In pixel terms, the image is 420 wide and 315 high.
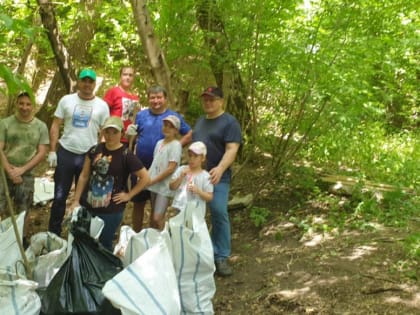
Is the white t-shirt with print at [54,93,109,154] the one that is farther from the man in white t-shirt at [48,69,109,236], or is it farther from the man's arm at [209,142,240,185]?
the man's arm at [209,142,240,185]

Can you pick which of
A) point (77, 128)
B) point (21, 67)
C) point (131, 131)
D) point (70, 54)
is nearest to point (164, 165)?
point (131, 131)

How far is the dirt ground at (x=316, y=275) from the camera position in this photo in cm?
339

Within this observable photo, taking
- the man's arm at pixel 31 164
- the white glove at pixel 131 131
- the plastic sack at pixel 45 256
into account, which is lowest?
the plastic sack at pixel 45 256

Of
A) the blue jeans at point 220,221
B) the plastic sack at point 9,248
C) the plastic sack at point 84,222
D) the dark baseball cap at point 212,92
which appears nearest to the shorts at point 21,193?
the plastic sack at point 9,248

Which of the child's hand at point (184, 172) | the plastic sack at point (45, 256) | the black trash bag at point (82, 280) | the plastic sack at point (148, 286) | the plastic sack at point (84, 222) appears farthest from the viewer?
the child's hand at point (184, 172)

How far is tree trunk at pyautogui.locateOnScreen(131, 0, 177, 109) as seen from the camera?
15.3ft

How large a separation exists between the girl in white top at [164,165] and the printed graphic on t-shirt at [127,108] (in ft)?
2.27

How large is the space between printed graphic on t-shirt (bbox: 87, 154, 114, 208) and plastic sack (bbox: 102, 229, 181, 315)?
0.79m

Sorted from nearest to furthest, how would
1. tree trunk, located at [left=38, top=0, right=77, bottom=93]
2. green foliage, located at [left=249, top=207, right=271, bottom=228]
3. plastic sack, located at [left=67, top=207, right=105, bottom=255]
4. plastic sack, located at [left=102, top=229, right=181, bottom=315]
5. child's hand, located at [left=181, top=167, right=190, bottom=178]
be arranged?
1. plastic sack, located at [left=102, top=229, right=181, bottom=315]
2. plastic sack, located at [left=67, top=207, right=105, bottom=255]
3. child's hand, located at [left=181, top=167, right=190, bottom=178]
4. green foliage, located at [left=249, top=207, right=271, bottom=228]
5. tree trunk, located at [left=38, top=0, right=77, bottom=93]

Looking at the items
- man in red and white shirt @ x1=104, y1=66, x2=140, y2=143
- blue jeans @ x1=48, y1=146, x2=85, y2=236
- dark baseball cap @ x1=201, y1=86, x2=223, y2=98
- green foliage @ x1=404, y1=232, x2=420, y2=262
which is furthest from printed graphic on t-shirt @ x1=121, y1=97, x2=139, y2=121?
green foliage @ x1=404, y1=232, x2=420, y2=262

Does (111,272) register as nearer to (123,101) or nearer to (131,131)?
(131,131)

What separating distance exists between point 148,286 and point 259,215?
2804 millimetres

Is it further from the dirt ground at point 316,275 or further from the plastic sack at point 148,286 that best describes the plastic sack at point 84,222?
the dirt ground at point 316,275

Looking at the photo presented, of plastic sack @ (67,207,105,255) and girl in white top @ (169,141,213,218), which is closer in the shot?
plastic sack @ (67,207,105,255)
